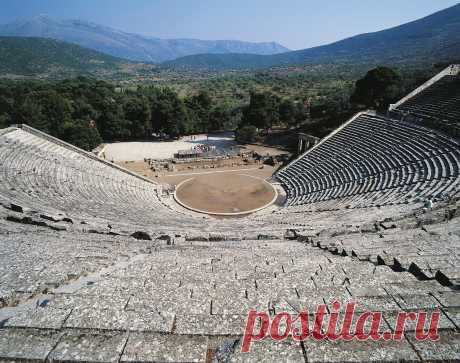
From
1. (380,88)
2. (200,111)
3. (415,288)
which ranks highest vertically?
(380,88)

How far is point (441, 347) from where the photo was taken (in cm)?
297

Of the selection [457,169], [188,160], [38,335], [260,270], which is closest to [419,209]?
[457,169]

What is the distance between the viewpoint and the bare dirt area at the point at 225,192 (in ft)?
68.3

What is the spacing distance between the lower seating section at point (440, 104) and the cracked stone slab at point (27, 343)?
2551cm

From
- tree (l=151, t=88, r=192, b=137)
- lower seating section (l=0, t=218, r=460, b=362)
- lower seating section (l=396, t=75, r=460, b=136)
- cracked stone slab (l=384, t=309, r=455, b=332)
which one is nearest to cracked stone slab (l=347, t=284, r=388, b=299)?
lower seating section (l=0, t=218, r=460, b=362)

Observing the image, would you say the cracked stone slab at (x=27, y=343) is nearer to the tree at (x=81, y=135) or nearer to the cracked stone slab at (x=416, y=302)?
the cracked stone slab at (x=416, y=302)

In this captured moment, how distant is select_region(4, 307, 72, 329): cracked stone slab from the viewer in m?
3.39

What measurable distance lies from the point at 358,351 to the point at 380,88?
134 ft

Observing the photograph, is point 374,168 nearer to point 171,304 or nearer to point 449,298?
point 449,298

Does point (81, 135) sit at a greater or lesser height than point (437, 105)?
lesser

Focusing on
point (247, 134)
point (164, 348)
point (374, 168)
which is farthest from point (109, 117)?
point (164, 348)

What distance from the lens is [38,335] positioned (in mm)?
3252

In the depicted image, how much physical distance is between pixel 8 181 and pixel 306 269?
14824 mm

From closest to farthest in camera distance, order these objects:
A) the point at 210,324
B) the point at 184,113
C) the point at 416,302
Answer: the point at 210,324
the point at 416,302
the point at 184,113
